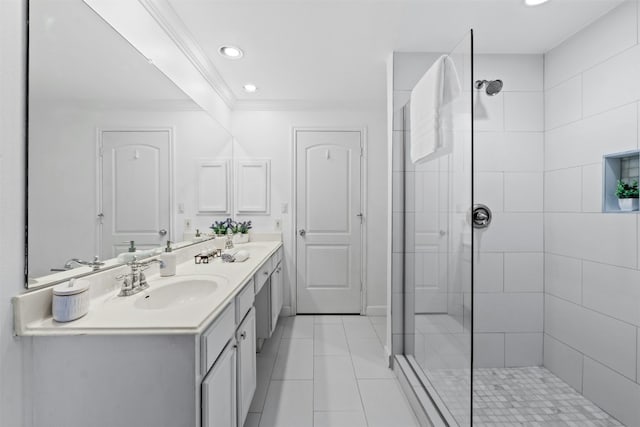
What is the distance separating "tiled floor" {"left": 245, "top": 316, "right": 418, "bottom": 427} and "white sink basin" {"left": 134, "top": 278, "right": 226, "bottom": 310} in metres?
0.79

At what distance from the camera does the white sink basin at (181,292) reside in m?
1.38

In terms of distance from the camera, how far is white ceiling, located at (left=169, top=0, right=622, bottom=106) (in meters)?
1.64

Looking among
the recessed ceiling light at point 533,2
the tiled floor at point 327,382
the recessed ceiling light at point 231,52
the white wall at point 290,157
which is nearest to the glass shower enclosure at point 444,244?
the tiled floor at point 327,382

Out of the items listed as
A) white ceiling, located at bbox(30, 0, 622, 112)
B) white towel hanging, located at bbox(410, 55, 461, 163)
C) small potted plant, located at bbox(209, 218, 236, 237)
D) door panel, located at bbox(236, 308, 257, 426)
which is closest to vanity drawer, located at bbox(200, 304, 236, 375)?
door panel, located at bbox(236, 308, 257, 426)

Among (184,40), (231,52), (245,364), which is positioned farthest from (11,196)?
(231,52)

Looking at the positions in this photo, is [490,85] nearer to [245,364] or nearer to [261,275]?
[261,275]

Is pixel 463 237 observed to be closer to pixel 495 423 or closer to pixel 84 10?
pixel 495 423

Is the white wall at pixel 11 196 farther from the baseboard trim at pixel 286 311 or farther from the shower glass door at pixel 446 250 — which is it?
the baseboard trim at pixel 286 311

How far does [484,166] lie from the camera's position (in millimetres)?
2121

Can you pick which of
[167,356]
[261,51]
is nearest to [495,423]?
[167,356]

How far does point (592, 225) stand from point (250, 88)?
285cm

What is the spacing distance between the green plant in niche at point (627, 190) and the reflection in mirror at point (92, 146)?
2.65 metres

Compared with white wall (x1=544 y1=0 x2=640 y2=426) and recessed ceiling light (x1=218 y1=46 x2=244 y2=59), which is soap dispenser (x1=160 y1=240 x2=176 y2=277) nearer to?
recessed ceiling light (x1=218 y1=46 x2=244 y2=59)

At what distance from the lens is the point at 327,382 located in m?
1.96
